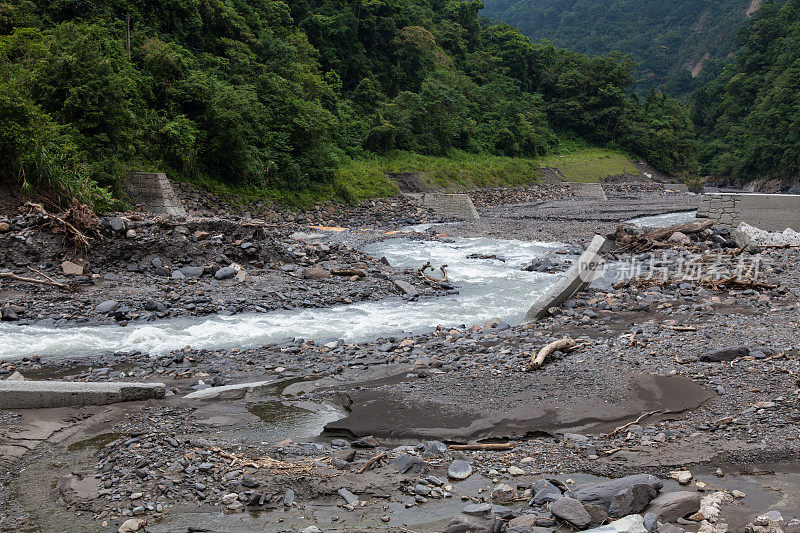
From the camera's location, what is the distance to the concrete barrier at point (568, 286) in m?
11.2

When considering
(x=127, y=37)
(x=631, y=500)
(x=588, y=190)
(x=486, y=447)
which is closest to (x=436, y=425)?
(x=486, y=447)

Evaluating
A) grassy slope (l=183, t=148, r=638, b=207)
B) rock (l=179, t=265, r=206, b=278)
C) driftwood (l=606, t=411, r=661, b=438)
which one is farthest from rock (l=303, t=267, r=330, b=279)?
grassy slope (l=183, t=148, r=638, b=207)

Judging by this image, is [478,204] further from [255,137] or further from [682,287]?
[682,287]

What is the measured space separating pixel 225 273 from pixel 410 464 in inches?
405

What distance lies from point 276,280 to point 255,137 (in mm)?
17381

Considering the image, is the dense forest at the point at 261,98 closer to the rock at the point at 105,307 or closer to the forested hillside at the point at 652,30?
the rock at the point at 105,307

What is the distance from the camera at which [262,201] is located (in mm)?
28266

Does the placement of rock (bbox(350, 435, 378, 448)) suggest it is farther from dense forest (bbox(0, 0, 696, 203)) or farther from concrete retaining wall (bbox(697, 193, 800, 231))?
concrete retaining wall (bbox(697, 193, 800, 231))

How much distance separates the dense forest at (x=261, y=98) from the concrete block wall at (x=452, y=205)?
701 cm

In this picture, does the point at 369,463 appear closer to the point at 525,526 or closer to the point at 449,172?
the point at 525,526

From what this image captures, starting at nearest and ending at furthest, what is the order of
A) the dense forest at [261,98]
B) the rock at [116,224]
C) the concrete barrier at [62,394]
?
the concrete barrier at [62,394] → the rock at [116,224] → the dense forest at [261,98]

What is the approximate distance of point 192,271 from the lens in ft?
45.8

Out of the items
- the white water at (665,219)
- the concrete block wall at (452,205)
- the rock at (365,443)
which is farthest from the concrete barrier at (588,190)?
the rock at (365,443)

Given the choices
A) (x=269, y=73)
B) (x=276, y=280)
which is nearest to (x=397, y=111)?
(x=269, y=73)
